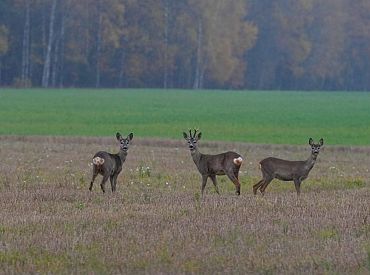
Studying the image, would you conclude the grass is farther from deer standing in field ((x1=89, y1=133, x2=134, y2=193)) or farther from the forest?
the forest

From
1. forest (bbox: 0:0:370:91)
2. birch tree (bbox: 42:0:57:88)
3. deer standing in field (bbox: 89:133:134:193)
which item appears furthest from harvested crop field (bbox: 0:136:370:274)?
forest (bbox: 0:0:370:91)

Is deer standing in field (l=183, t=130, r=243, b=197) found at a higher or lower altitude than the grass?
lower

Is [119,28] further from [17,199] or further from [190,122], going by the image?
[17,199]

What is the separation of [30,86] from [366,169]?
75.6 meters

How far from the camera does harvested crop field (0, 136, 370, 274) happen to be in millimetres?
11883

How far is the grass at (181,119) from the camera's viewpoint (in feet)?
131

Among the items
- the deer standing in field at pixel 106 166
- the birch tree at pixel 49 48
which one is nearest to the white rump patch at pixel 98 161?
the deer standing in field at pixel 106 166

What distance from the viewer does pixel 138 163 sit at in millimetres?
26219

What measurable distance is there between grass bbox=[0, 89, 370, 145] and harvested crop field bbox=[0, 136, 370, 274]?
15507mm

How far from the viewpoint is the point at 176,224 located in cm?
1435

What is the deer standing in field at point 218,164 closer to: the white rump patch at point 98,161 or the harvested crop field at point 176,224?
the harvested crop field at point 176,224

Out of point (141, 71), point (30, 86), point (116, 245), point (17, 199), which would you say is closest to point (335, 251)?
point (116, 245)

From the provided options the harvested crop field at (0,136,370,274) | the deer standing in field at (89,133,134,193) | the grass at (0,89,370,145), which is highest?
the grass at (0,89,370,145)

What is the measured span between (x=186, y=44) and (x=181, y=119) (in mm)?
58214
